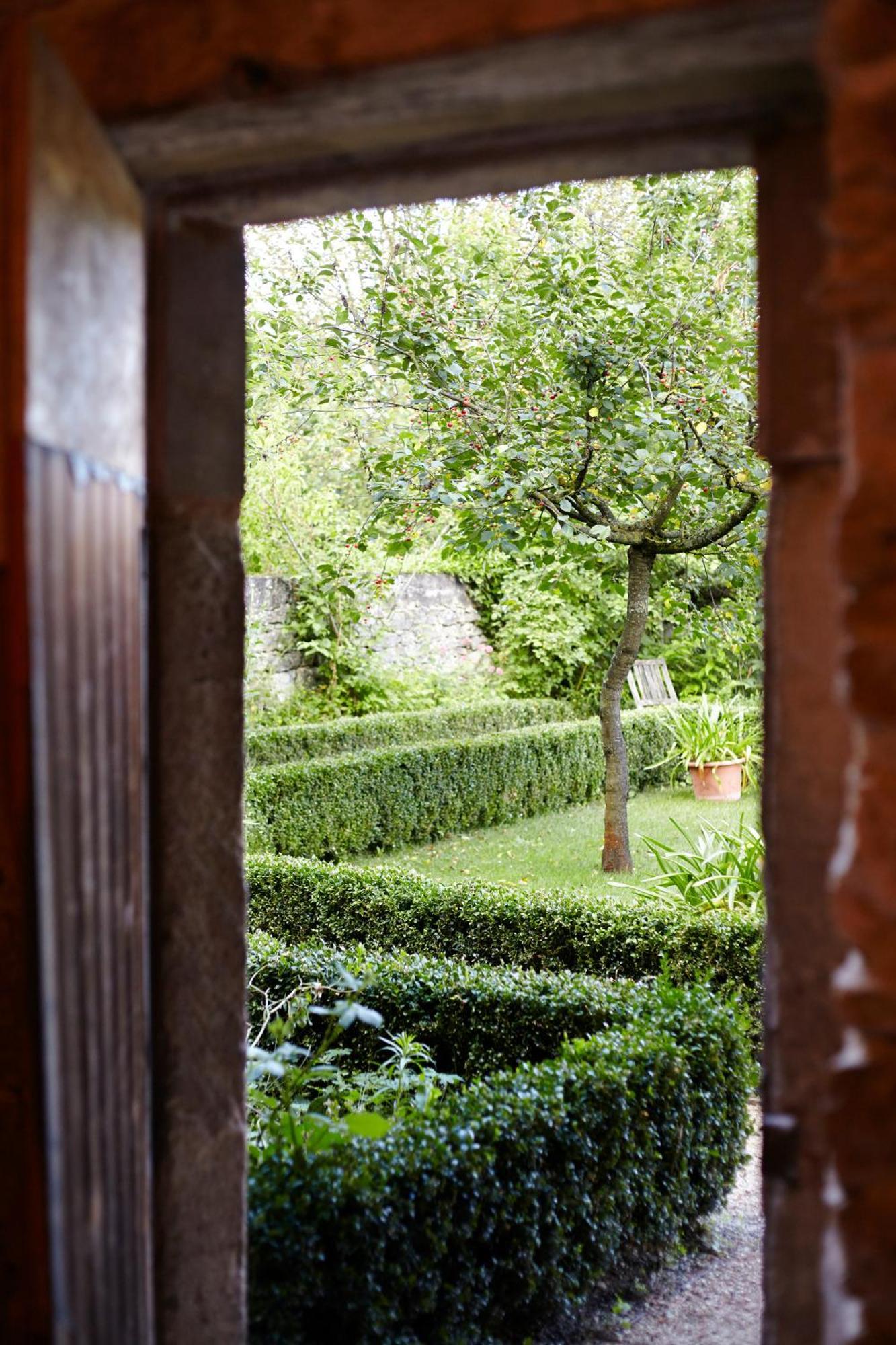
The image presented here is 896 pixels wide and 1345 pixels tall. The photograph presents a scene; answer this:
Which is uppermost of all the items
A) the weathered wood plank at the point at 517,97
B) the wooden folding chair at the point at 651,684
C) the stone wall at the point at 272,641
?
the weathered wood plank at the point at 517,97

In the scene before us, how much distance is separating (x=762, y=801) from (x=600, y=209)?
7263mm

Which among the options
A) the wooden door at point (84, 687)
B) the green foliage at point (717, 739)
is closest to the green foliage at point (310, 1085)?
the wooden door at point (84, 687)

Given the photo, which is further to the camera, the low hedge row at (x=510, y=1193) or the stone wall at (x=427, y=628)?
the stone wall at (x=427, y=628)

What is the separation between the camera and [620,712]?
734cm

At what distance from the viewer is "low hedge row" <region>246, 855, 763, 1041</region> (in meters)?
4.61

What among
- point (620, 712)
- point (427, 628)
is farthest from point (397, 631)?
point (620, 712)

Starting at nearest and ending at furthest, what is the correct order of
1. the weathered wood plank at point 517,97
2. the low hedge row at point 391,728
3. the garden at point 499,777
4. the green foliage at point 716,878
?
1. the weathered wood plank at point 517,97
2. the garden at point 499,777
3. the green foliage at point 716,878
4. the low hedge row at point 391,728

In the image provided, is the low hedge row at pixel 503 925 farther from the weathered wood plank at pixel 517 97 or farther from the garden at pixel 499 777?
the weathered wood plank at pixel 517 97

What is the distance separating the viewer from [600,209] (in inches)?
308

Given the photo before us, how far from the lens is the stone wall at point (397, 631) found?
33.9 feet

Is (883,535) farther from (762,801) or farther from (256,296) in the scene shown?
(256,296)

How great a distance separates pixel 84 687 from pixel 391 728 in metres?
8.77

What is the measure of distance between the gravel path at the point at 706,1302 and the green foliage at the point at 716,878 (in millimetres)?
1783

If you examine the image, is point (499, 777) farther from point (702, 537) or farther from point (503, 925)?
point (503, 925)
